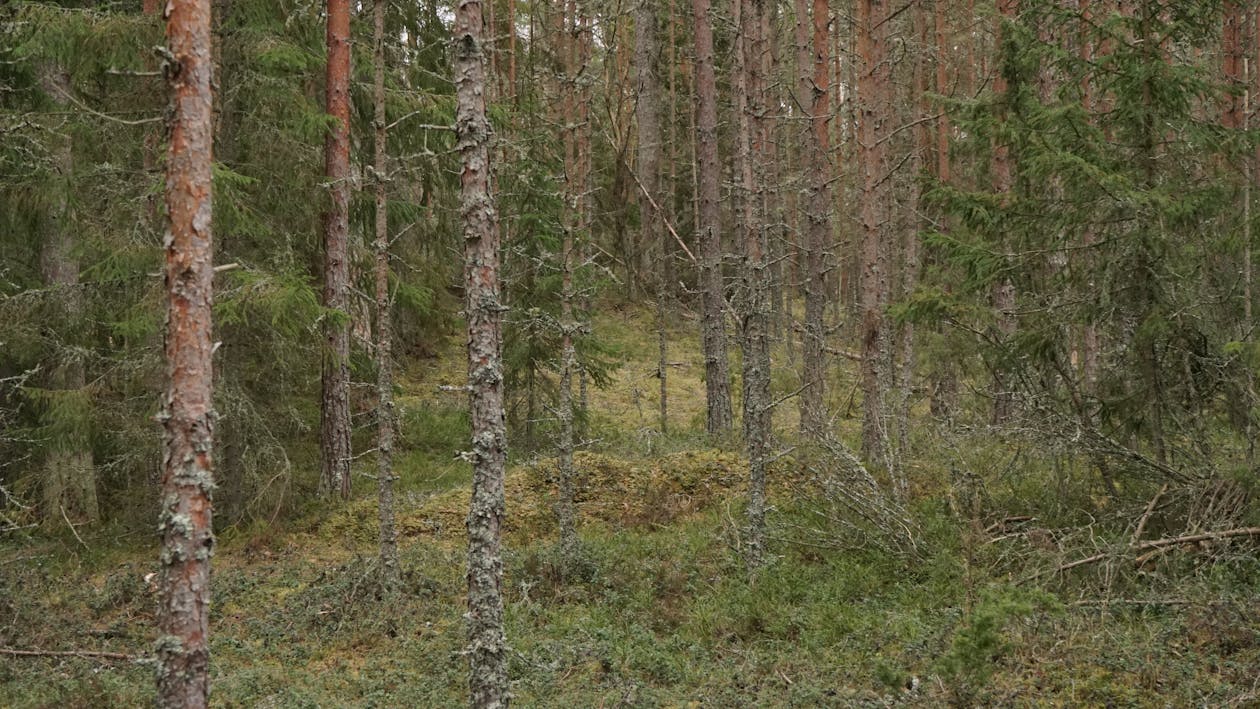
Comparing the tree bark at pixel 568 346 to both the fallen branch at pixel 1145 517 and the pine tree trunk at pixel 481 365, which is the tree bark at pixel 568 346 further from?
the fallen branch at pixel 1145 517

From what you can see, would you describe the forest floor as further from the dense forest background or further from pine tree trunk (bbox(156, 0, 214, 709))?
pine tree trunk (bbox(156, 0, 214, 709))

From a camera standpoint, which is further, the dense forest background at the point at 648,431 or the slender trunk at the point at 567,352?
the slender trunk at the point at 567,352

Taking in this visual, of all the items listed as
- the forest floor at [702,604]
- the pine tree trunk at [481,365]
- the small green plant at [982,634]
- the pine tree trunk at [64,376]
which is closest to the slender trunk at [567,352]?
the forest floor at [702,604]

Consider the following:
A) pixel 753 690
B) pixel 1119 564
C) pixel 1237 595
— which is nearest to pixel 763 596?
pixel 753 690

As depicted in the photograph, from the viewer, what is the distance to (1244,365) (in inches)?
→ 324

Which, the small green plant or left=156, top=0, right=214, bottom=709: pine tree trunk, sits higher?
left=156, top=0, right=214, bottom=709: pine tree trunk

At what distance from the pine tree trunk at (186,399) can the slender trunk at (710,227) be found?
10184 millimetres

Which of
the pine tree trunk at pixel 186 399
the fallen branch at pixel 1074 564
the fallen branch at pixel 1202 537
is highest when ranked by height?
the pine tree trunk at pixel 186 399

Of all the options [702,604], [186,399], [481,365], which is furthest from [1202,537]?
[186,399]

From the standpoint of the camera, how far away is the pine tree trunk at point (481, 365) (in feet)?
21.3

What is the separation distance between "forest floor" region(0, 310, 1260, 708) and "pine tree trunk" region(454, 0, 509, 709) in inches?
34.2

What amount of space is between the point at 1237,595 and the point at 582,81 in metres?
8.53

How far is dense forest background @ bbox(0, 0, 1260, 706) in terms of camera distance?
7934 millimetres

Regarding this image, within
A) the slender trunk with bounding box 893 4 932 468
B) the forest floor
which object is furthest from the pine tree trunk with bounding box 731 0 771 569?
the slender trunk with bounding box 893 4 932 468
